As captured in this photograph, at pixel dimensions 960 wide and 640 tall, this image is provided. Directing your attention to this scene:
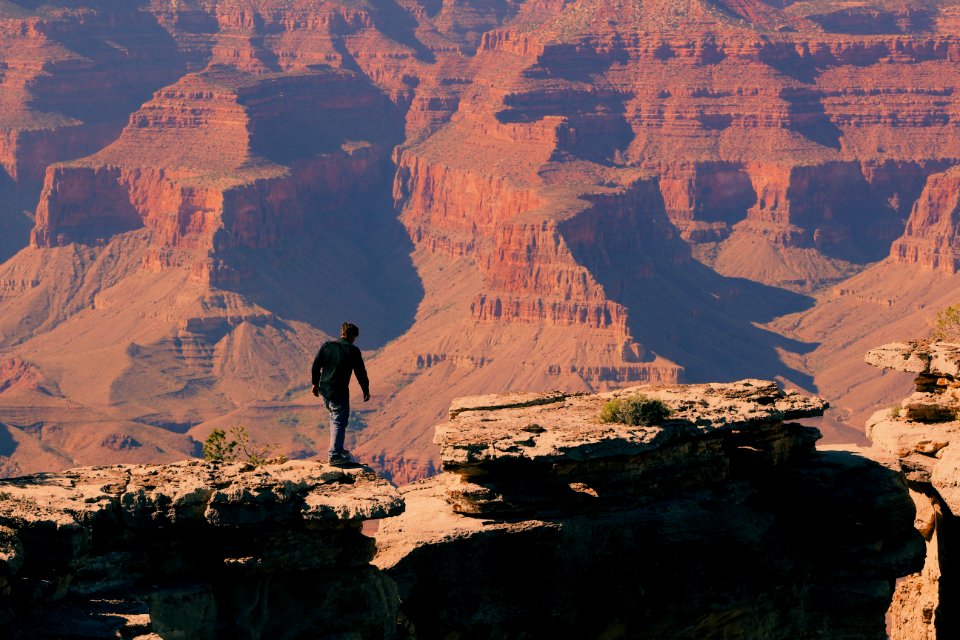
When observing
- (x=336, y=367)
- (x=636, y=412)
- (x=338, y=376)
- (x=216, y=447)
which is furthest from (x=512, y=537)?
(x=216, y=447)

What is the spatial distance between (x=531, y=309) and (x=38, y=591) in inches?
5722

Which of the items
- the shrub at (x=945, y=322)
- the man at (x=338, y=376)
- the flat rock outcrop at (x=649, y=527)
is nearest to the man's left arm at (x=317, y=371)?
the man at (x=338, y=376)

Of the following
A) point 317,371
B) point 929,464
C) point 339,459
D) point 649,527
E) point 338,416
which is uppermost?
point 317,371

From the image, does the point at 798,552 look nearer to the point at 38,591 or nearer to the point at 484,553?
the point at 484,553

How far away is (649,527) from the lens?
3002cm

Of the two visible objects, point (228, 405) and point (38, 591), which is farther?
point (228, 405)

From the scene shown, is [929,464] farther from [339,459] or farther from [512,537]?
[339,459]

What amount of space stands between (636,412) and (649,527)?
1.80 meters

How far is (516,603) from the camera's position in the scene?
96.7 feet

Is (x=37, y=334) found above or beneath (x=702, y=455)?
beneath

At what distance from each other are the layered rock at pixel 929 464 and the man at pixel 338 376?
10094 millimetres

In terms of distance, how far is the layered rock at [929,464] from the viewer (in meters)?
34.9

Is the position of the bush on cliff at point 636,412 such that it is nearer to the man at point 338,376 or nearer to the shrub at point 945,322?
the man at point 338,376

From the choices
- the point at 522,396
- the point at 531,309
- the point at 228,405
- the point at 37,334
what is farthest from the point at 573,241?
the point at 522,396
